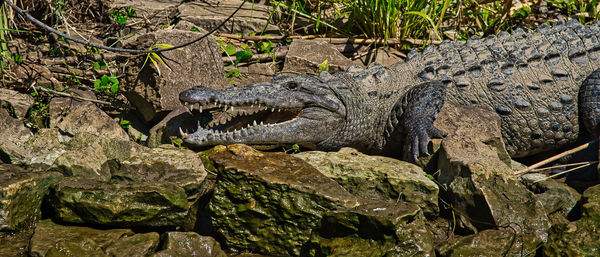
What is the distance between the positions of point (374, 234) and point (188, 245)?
1048mm

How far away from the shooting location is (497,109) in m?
4.88

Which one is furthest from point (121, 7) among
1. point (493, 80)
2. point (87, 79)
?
point (493, 80)

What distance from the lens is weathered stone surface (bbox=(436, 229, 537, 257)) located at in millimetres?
3346

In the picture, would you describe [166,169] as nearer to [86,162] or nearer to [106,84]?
[86,162]

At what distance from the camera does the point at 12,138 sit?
4.37m

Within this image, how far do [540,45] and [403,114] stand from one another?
4.69 feet

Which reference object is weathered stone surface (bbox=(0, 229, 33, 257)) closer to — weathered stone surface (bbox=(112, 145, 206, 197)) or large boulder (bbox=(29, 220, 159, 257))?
large boulder (bbox=(29, 220, 159, 257))

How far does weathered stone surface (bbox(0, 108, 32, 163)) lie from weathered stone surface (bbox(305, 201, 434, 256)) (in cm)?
216

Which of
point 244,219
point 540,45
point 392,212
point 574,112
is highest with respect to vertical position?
point 540,45

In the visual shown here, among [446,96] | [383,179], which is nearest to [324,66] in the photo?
[446,96]

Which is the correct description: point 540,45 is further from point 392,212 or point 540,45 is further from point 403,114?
point 392,212

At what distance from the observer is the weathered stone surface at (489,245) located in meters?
3.35

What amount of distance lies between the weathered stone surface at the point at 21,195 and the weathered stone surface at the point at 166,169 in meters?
0.43

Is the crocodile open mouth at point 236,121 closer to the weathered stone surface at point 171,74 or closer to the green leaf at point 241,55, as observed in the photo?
the weathered stone surface at point 171,74
